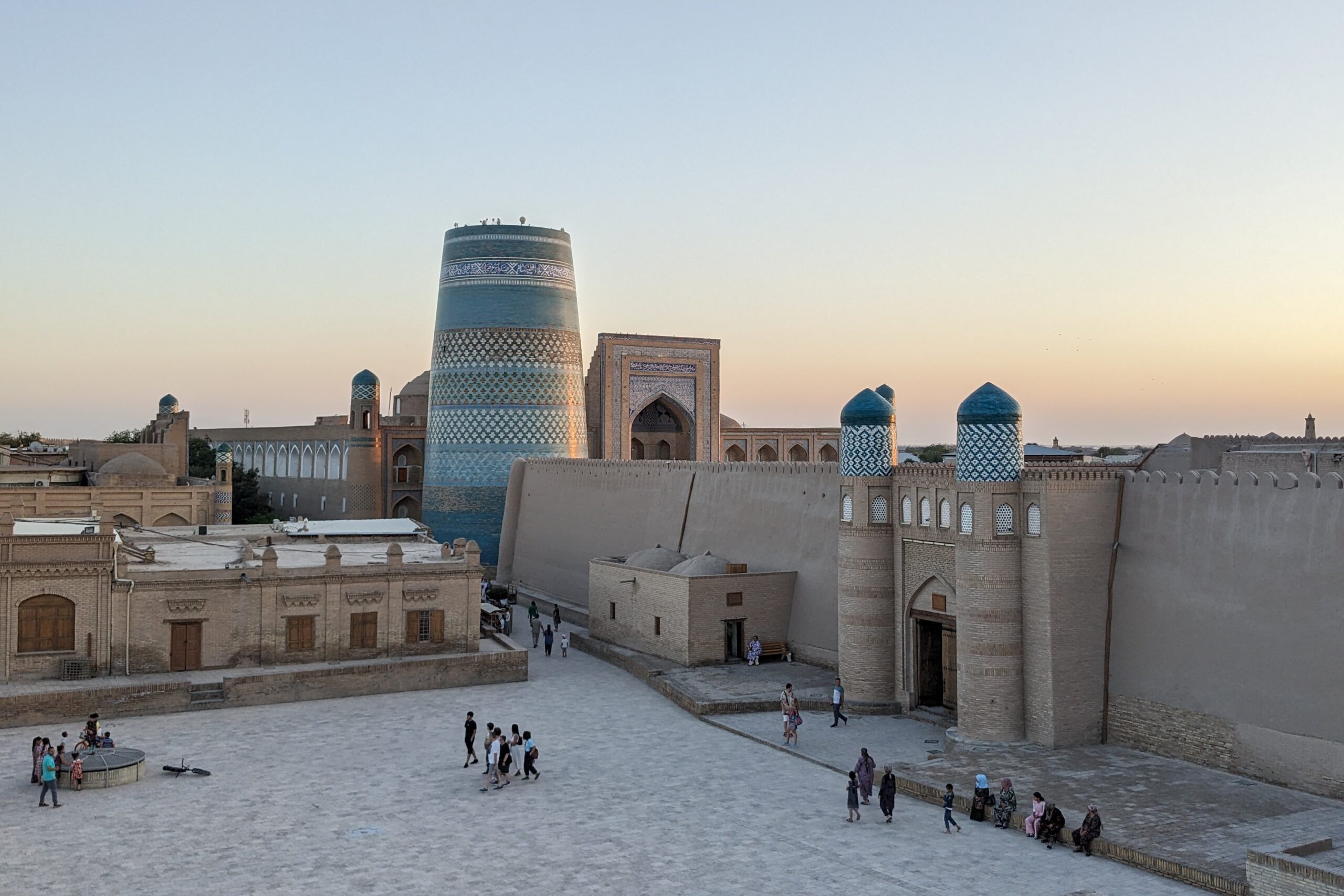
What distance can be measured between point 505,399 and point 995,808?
18.6 m

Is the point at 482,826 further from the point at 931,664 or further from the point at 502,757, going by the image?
the point at 931,664

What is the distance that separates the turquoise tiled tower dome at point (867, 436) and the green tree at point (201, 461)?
27.9 meters

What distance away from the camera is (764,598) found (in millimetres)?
17547

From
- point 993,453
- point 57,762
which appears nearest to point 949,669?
point 993,453

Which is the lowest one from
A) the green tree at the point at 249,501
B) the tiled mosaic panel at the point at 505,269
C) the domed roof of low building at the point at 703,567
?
the domed roof of low building at the point at 703,567

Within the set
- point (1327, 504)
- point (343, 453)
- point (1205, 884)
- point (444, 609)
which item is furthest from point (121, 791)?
point (343, 453)

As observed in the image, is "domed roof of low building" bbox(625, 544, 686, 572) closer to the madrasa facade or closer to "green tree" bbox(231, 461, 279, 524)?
the madrasa facade

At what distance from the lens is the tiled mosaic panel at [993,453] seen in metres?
12.9

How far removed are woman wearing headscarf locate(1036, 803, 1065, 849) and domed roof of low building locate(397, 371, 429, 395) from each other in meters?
31.8

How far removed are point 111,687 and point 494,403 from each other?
13789 millimetres

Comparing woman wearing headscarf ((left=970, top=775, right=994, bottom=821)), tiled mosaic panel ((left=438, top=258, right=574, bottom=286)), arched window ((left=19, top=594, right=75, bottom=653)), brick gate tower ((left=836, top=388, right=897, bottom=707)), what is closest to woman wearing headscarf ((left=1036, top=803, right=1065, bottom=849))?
woman wearing headscarf ((left=970, top=775, right=994, bottom=821))

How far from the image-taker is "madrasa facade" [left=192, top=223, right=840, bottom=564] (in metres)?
26.9

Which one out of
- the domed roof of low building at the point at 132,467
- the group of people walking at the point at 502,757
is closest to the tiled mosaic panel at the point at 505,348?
the domed roof of low building at the point at 132,467

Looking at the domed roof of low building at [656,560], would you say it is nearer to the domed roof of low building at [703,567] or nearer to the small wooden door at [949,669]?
the domed roof of low building at [703,567]
